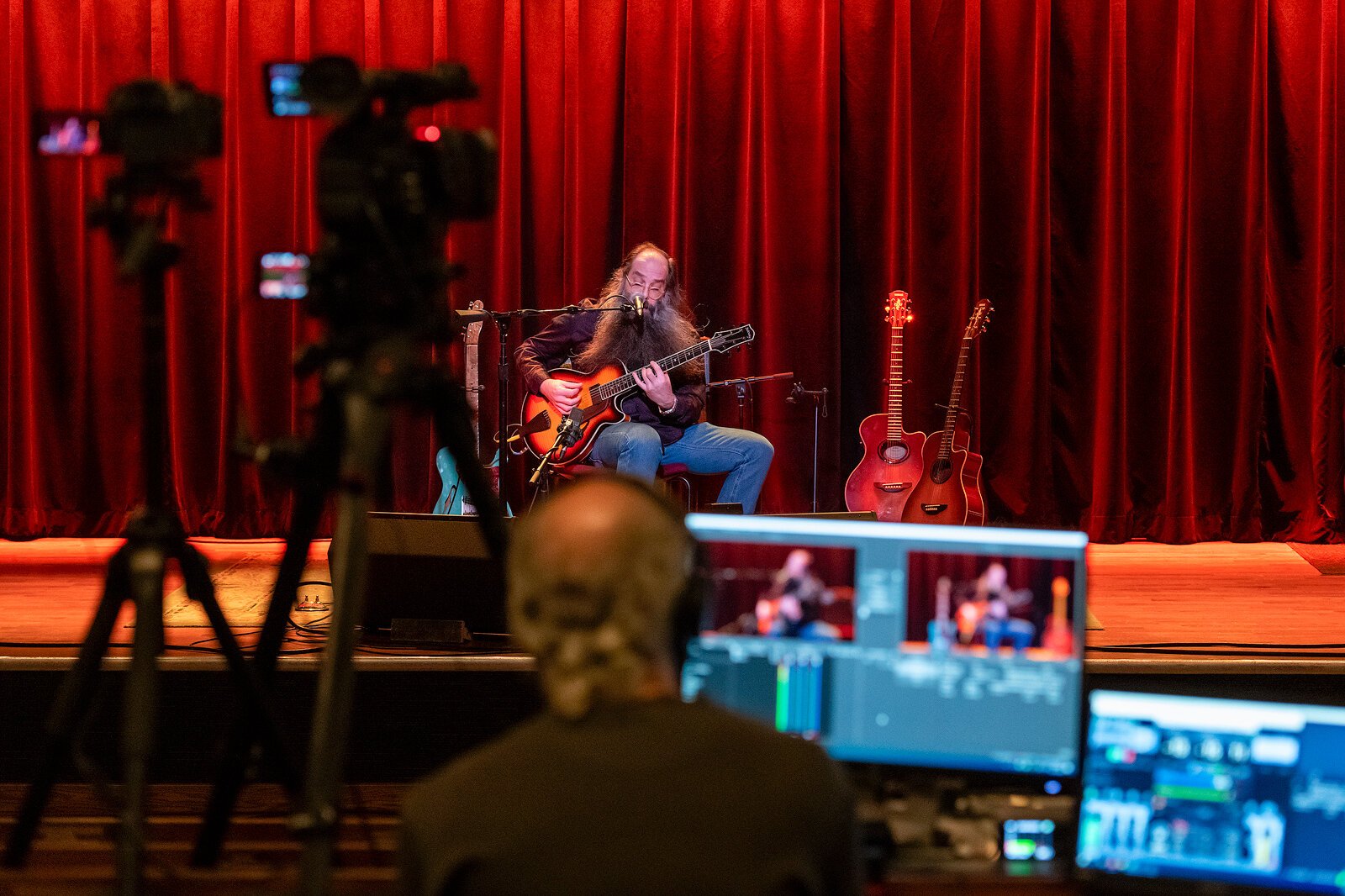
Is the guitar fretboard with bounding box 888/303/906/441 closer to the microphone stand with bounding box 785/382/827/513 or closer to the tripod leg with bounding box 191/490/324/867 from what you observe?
the microphone stand with bounding box 785/382/827/513

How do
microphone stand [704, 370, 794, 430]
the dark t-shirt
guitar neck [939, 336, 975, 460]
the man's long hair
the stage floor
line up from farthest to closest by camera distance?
microphone stand [704, 370, 794, 430], guitar neck [939, 336, 975, 460], the man's long hair, the stage floor, the dark t-shirt

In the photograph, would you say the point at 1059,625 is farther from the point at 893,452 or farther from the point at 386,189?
A: the point at 893,452

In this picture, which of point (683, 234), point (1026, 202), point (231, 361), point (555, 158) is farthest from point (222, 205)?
point (1026, 202)

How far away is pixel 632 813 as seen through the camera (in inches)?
34.6

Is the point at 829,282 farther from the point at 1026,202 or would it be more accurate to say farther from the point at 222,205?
the point at 222,205

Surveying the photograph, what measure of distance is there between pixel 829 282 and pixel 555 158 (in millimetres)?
1222

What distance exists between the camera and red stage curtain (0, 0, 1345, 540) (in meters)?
5.07

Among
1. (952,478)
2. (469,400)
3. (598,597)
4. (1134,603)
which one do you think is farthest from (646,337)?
(598,597)

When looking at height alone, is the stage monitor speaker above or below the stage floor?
above

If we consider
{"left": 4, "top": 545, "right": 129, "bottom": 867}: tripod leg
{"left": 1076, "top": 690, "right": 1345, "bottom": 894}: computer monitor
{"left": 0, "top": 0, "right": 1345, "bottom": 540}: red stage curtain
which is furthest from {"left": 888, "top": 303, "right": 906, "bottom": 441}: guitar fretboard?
{"left": 4, "top": 545, "right": 129, "bottom": 867}: tripod leg

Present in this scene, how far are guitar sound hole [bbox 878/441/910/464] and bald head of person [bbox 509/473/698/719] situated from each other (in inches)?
151

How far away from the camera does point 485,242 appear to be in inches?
206

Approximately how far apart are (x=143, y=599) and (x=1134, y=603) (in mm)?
2889

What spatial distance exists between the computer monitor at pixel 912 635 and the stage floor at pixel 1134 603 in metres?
1.00
